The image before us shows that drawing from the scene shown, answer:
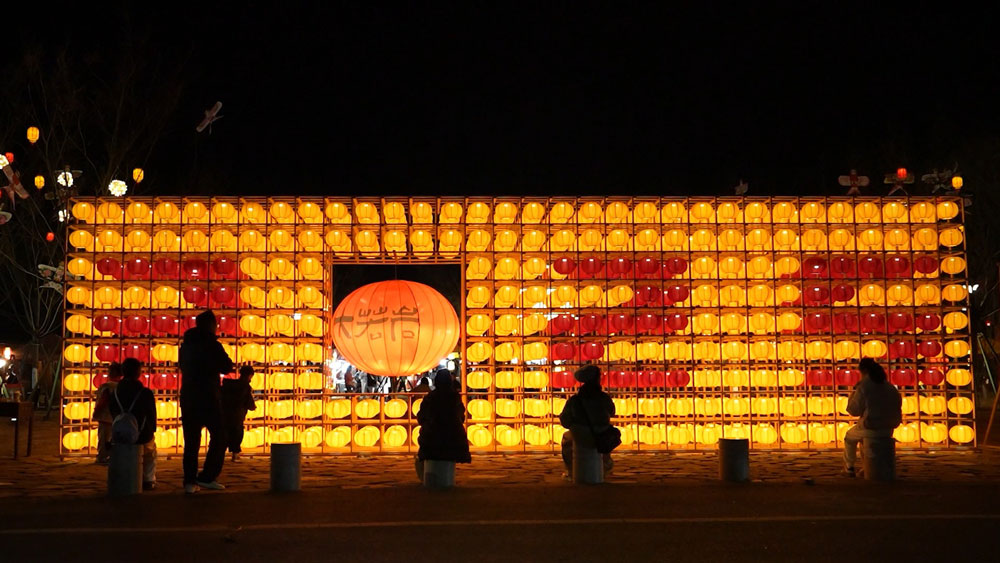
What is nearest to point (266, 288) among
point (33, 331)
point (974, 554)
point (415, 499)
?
point (415, 499)

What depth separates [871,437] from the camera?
941cm

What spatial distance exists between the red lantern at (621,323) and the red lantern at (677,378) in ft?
2.62

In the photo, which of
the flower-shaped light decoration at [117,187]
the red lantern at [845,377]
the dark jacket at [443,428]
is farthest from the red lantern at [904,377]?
the flower-shaped light decoration at [117,187]

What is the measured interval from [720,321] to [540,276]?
8.61ft

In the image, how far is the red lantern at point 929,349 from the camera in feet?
41.5

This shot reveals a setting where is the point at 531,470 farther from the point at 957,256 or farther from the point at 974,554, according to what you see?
the point at 957,256

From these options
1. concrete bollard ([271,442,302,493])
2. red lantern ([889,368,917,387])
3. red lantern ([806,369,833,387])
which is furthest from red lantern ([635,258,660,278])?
concrete bollard ([271,442,302,493])

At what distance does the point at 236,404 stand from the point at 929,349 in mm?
9432

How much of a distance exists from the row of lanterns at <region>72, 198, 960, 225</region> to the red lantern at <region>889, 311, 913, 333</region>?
139 cm

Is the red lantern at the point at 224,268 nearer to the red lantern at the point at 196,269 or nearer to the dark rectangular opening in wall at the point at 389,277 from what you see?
the red lantern at the point at 196,269

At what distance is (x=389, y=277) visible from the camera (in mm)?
33406

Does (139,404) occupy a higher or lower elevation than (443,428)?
higher

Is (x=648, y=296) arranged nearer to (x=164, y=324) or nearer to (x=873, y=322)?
(x=873, y=322)

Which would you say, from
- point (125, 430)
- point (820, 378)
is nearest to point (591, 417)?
point (125, 430)
